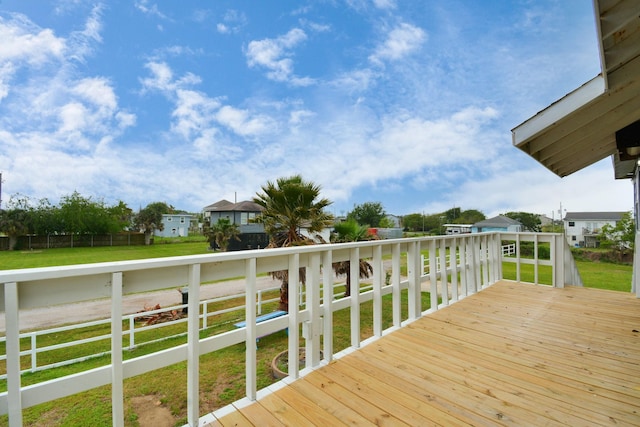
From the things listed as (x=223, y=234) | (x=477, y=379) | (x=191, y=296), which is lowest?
(x=477, y=379)

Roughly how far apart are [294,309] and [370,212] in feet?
155

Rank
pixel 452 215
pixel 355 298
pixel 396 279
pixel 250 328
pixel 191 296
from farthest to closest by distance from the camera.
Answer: pixel 452 215 → pixel 396 279 → pixel 355 298 → pixel 250 328 → pixel 191 296

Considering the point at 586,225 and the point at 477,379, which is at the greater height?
the point at 586,225

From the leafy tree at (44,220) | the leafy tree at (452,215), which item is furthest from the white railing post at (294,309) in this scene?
the leafy tree at (452,215)

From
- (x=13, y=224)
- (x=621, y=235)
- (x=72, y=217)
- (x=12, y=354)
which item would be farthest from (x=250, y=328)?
(x=621, y=235)

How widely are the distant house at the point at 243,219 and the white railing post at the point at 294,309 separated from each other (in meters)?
5.38

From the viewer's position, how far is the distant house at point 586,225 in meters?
31.0

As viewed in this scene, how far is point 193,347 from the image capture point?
1.37m

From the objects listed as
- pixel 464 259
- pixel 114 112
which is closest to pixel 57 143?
pixel 114 112

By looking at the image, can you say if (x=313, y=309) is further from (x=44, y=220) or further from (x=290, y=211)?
(x=44, y=220)

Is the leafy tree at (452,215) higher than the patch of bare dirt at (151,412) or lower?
higher

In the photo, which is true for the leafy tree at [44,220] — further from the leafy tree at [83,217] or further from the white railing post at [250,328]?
the white railing post at [250,328]

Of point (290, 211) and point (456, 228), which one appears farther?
point (456, 228)

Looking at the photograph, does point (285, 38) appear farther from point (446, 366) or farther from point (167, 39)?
point (446, 366)
